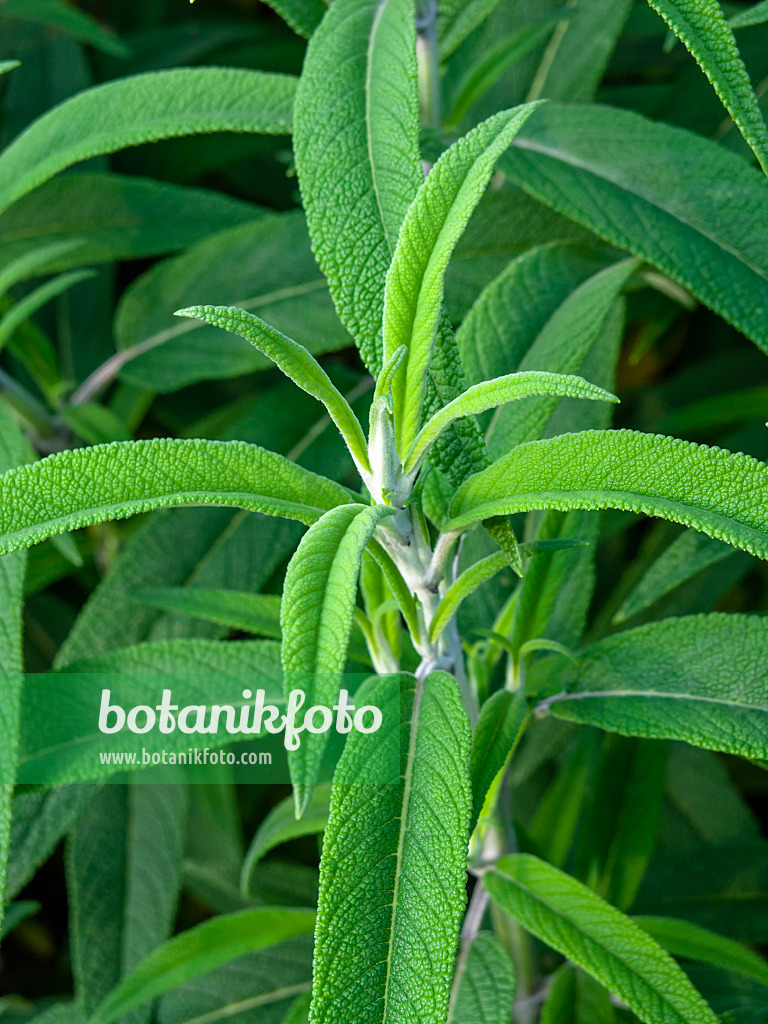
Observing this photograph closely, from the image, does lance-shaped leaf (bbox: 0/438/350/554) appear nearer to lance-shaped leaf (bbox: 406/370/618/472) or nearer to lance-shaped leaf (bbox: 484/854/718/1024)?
lance-shaped leaf (bbox: 406/370/618/472)

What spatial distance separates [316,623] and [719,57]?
0.38 m

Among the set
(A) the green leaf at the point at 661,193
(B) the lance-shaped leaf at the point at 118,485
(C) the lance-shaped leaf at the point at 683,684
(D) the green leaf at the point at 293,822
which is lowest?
(D) the green leaf at the point at 293,822

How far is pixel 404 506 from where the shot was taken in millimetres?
489

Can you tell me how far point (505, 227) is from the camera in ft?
2.76

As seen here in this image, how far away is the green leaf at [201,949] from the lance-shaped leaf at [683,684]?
0.96 ft

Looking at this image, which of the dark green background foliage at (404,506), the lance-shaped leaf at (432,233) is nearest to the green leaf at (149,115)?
the dark green background foliage at (404,506)

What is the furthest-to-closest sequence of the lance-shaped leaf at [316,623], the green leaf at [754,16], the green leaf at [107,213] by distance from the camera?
the green leaf at [107,213] < the green leaf at [754,16] < the lance-shaped leaf at [316,623]

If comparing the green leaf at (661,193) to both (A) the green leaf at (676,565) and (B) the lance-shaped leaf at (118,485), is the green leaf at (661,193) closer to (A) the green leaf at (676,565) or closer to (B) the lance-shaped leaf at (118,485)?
(A) the green leaf at (676,565)

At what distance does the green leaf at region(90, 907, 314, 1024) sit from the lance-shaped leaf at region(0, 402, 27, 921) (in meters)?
0.20

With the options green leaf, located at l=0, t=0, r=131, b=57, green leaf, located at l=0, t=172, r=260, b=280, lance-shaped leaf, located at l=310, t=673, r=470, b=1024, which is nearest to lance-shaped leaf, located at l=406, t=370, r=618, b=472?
lance-shaped leaf, located at l=310, t=673, r=470, b=1024

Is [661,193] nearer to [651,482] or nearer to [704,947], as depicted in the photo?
[651,482]

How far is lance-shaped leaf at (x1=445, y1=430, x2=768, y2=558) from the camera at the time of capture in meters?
0.40

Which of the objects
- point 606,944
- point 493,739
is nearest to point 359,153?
point 493,739

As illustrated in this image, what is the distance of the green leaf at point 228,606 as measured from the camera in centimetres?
64
